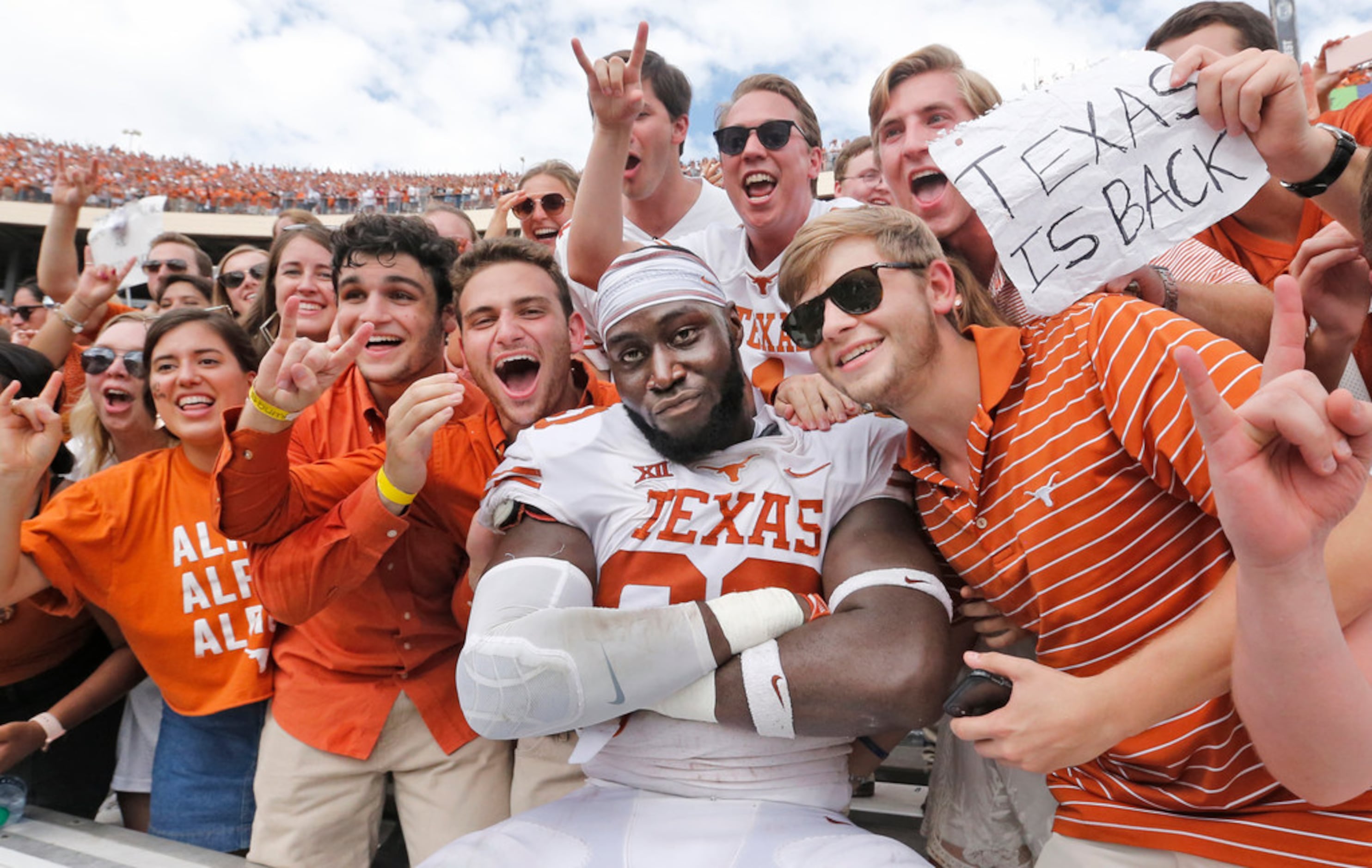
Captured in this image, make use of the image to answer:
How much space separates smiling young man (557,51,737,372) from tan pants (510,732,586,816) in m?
2.13

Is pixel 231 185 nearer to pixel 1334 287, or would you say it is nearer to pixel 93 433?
pixel 93 433

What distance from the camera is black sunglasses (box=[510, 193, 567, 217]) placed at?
5.07 m

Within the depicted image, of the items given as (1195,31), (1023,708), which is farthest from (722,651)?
(1195,31)

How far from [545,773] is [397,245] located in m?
2.07

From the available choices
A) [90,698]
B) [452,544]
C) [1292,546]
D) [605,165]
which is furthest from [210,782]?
[1292,546]

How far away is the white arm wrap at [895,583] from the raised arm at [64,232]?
5.18m

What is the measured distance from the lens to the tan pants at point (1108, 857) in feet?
5.69

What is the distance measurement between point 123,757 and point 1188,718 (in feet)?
13.3

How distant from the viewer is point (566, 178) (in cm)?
523

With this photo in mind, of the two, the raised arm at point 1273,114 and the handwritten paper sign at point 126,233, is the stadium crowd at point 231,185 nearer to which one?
the handwritten paper sign at point 126,233

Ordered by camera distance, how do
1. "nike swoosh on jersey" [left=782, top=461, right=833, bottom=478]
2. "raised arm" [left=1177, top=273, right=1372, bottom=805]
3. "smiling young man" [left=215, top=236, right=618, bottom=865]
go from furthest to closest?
"smiling young man" [left=215, top=236, right=618, bottom=865], "nike swoosh on jersey" [left=782, top=461, right=833, bottom=478], "raised arm" [left=1177, top=273, right=1372, bottom=805]

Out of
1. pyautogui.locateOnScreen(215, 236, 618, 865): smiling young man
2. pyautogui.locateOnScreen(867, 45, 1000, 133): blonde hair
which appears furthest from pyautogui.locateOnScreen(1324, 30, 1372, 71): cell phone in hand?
pyautogui.locateOnScreen(215, 236, 618, 865): smiling young man

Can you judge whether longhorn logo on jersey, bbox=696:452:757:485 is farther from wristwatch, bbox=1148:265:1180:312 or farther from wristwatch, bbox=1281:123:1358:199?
wristwatch, bbox=1281:123:1358:199

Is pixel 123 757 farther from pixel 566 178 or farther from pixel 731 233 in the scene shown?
pixel 566 178
